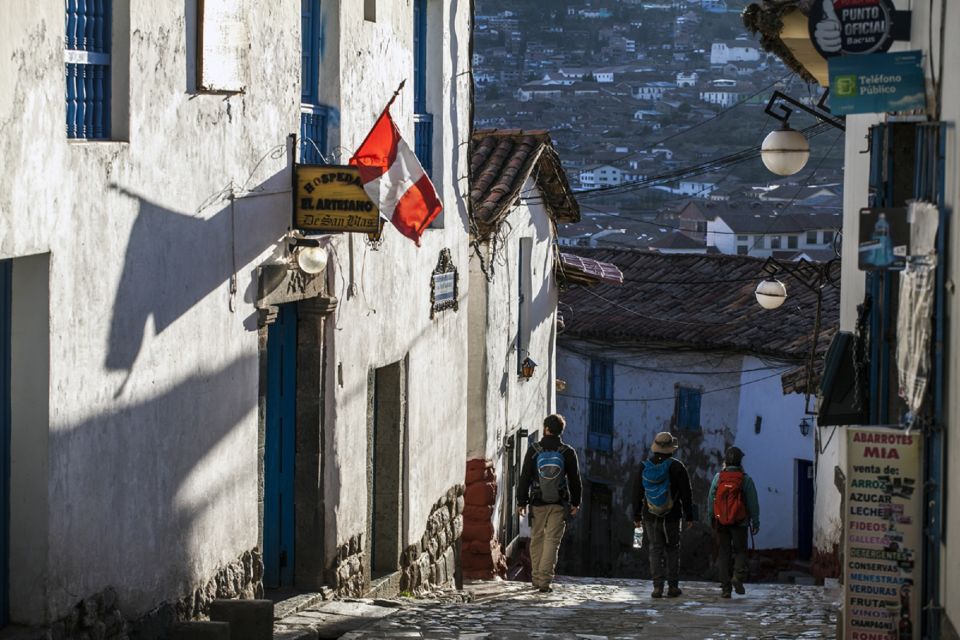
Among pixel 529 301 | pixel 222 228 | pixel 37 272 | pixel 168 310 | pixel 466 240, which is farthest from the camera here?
pixel 529 301

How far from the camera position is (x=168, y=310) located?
8133 millimetres

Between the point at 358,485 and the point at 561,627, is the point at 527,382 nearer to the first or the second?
the point at 358,485

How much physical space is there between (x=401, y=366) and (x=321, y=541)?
7.67 feet

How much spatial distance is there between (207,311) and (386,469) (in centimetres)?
419

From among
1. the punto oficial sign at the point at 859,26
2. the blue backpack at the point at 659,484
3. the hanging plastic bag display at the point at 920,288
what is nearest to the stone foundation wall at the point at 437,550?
the blue backpack at the point at 659,484

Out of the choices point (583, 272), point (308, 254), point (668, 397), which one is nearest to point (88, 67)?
point (308, 254)

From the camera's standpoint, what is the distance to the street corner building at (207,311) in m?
6.86

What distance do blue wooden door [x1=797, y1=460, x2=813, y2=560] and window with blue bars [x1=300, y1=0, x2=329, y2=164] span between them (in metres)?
15.2

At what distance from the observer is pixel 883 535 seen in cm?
683

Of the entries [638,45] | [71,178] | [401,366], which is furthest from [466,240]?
[638,45]

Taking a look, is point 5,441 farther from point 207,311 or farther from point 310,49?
point 310,49

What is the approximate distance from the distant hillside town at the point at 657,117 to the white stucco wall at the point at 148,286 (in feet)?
105

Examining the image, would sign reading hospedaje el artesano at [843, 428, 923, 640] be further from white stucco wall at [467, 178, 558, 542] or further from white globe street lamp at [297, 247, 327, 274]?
white stucco wall at [467, 178, 558, 542]

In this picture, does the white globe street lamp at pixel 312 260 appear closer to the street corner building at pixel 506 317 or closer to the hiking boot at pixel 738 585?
the hiking boot at pixel 738 585
